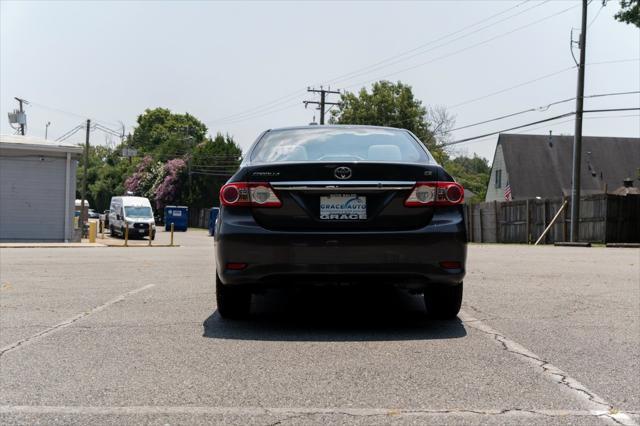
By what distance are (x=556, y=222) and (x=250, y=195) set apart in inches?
986

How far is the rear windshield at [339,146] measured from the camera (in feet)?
A: 17.9

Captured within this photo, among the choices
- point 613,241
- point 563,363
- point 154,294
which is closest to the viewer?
point 563,363

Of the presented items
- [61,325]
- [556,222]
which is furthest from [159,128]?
[61,325]

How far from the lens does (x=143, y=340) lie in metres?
5.13

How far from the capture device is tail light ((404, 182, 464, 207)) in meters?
5.08

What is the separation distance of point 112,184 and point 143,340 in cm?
9195

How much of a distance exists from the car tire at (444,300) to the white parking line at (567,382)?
0.74 ft

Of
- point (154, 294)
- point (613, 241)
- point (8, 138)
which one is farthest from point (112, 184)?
point (154, 294)

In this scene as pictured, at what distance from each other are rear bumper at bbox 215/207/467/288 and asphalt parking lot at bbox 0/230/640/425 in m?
0.49

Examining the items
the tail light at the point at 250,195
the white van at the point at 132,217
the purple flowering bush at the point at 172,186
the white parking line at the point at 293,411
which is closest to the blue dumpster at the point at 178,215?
the white van at the point at 132,217

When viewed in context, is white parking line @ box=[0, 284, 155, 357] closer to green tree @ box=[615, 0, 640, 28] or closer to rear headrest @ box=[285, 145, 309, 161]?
rear headrest @ box=[285, 145, 309, 161]

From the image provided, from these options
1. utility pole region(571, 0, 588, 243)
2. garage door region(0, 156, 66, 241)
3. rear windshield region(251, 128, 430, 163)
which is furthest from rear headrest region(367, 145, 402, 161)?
garage door region(0, 156, 66, 241)

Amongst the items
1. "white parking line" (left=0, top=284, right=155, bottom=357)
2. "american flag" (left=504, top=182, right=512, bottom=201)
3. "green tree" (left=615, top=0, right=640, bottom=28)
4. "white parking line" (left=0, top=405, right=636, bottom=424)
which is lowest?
"white parking line" (left=0, top=284, right=155, bottom=357)

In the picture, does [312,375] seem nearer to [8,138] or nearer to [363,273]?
[363,273]
